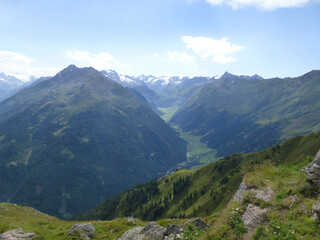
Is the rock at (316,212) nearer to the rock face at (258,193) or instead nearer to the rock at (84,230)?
the rock face at (258,193)

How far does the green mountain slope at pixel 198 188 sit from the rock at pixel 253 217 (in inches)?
4095

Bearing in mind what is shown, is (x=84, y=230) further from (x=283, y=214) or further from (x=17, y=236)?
(x=283, y=214)

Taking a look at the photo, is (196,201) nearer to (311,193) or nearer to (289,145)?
(289,145)

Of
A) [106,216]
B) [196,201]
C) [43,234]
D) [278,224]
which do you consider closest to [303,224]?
[278,224]

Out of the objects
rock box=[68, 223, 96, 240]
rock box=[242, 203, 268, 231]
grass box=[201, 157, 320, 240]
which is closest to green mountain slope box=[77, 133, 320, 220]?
rock box=[68, 223, 96, 240]

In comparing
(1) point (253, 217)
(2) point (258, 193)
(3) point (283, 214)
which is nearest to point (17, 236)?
(1) point (253, 217)

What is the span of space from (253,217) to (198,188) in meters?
141

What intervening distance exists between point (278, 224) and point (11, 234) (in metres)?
39.7

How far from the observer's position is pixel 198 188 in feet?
485

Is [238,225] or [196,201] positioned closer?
[238,225]

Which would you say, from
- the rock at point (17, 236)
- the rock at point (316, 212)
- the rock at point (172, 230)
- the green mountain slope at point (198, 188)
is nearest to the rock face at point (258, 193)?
the rock at point (316, 212)

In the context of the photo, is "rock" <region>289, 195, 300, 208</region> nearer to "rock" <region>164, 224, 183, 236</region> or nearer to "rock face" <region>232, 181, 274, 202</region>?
"rock face" <region>232, 181, 274, 202</region>

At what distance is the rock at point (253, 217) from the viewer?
14914 mm

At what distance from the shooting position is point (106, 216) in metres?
169
